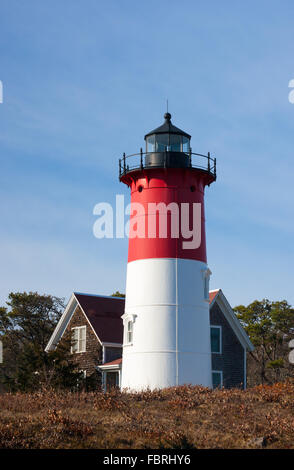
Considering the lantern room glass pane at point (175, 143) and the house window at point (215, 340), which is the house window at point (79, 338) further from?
the lantern room glass pane at point (175, 143)

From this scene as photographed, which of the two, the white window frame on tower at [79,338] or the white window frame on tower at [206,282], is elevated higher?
the white window frame on tower at [206,282]

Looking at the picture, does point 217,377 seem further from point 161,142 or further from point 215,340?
point 161,142

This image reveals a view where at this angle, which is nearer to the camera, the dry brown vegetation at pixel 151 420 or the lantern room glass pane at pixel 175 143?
the dry brown vegetation at pixel 151 420

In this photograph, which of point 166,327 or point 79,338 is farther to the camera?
point 79,338

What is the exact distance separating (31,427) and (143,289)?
33.8 feet

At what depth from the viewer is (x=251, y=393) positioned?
70.6 ft

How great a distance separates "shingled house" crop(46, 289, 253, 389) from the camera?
1214 inches

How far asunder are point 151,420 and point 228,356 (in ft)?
47.4

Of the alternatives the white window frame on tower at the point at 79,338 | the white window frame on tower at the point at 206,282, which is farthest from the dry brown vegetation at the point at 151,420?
the white window frame on tower at the point at 79,338

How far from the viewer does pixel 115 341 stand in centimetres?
3112

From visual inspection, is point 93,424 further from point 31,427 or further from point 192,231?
point 192,231

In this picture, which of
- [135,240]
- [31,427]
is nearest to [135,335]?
[135,240]

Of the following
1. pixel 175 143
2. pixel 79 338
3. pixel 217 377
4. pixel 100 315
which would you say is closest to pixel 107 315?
pixel 100 315

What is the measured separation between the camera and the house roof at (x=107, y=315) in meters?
31.4
